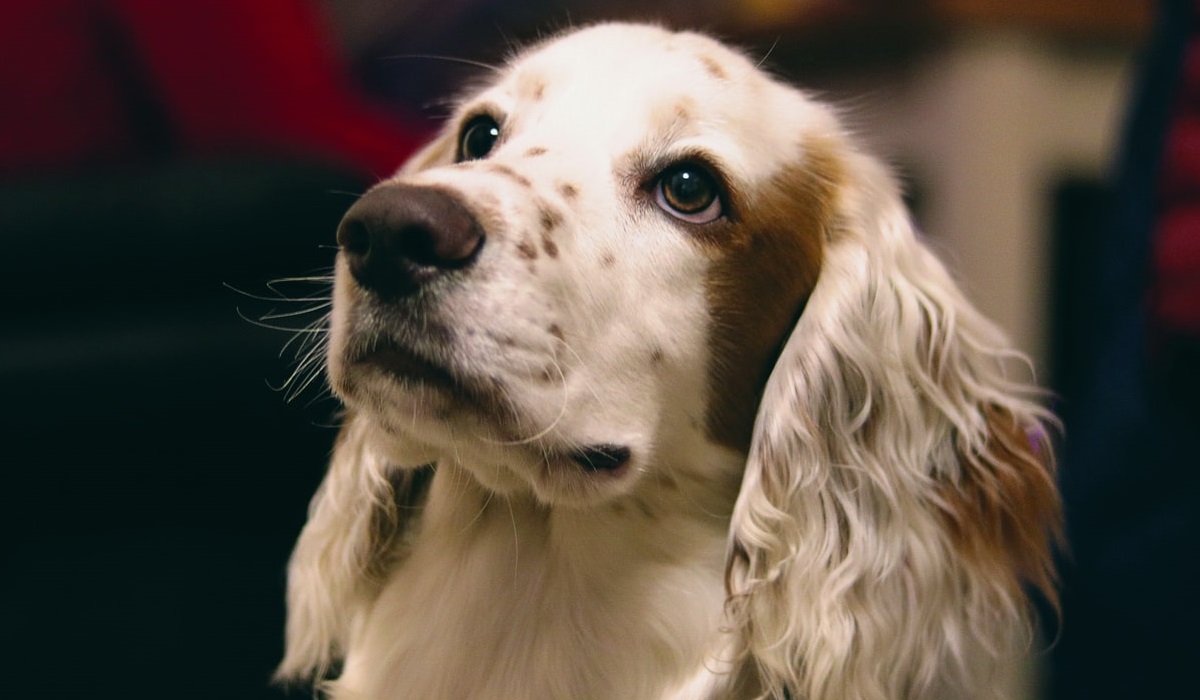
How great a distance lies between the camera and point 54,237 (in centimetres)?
144

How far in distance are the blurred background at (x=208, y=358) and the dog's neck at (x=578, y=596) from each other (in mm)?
308

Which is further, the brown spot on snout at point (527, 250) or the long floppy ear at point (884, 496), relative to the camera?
the long floppy ear at point (884, 496)

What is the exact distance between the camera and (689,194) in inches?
44.5

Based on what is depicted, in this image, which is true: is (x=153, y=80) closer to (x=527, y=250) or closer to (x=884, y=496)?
(x=527, y=250)

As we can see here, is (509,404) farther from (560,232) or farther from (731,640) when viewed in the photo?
(731,640)

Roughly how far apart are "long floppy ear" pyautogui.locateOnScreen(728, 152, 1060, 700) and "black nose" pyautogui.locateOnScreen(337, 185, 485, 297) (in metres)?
0.41

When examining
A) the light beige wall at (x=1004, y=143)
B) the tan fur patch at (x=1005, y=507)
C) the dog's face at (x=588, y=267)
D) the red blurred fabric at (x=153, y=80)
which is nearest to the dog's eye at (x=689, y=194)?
the dog's face at (x=588, y=267)

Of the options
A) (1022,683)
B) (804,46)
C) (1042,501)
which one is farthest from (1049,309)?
(1042,501)

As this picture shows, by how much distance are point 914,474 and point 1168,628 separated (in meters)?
0.84

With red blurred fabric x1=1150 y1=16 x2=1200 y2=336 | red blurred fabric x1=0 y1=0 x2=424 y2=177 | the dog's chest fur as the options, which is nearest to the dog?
the dog's chest fur

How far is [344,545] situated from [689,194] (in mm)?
577

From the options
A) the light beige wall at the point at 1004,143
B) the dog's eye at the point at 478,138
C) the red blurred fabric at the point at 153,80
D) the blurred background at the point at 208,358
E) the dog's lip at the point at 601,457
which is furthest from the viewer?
the light beige wall at the point at 1004,143

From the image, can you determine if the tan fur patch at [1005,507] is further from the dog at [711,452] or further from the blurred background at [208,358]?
the blurred background at [208,358]

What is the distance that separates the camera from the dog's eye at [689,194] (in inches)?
44.3
